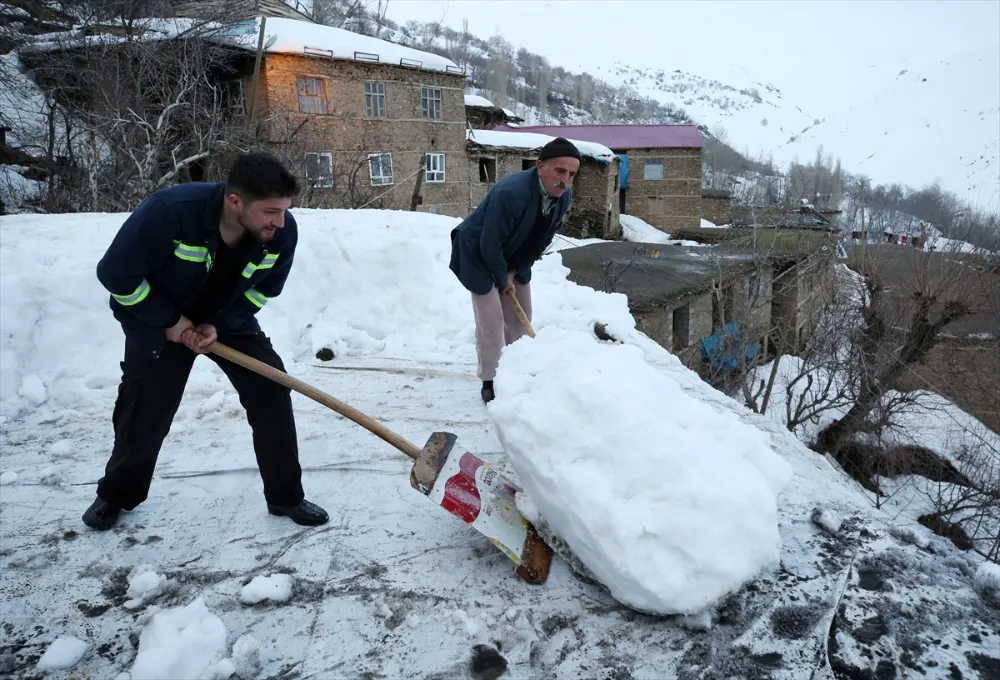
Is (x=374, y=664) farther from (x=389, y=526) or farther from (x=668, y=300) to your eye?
(x=668, y=300)

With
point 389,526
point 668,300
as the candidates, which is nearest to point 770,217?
point 668,300

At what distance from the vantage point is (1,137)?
11789 millimetres

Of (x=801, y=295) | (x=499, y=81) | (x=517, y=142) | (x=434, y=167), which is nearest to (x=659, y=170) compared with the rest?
(x=517, y=142)

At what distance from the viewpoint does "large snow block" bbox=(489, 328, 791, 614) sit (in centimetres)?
179

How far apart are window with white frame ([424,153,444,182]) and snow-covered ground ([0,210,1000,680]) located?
18.0 m

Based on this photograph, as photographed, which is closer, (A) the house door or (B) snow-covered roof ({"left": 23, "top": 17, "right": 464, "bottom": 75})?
(B) snow-covered roof ({"left": 23, "top": 17, "right": 464, "bottom": 75})

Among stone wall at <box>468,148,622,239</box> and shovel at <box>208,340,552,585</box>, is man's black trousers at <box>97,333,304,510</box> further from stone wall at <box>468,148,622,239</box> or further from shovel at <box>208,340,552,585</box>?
stone wall at <box>468,148,622,239</box>

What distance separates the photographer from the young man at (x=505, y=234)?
10.3 ft

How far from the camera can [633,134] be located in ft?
95.6

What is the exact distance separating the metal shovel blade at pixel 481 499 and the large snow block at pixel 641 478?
18cm

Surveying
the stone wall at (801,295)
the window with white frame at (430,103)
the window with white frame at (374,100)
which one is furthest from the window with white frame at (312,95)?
the stone wall at (801,295)

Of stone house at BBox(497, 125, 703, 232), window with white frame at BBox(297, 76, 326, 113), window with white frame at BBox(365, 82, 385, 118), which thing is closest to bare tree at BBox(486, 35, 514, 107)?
stone house at BBox(497, 125, 703, 232)

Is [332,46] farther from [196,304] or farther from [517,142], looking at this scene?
[196,304]

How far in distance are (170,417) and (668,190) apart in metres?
28.9
